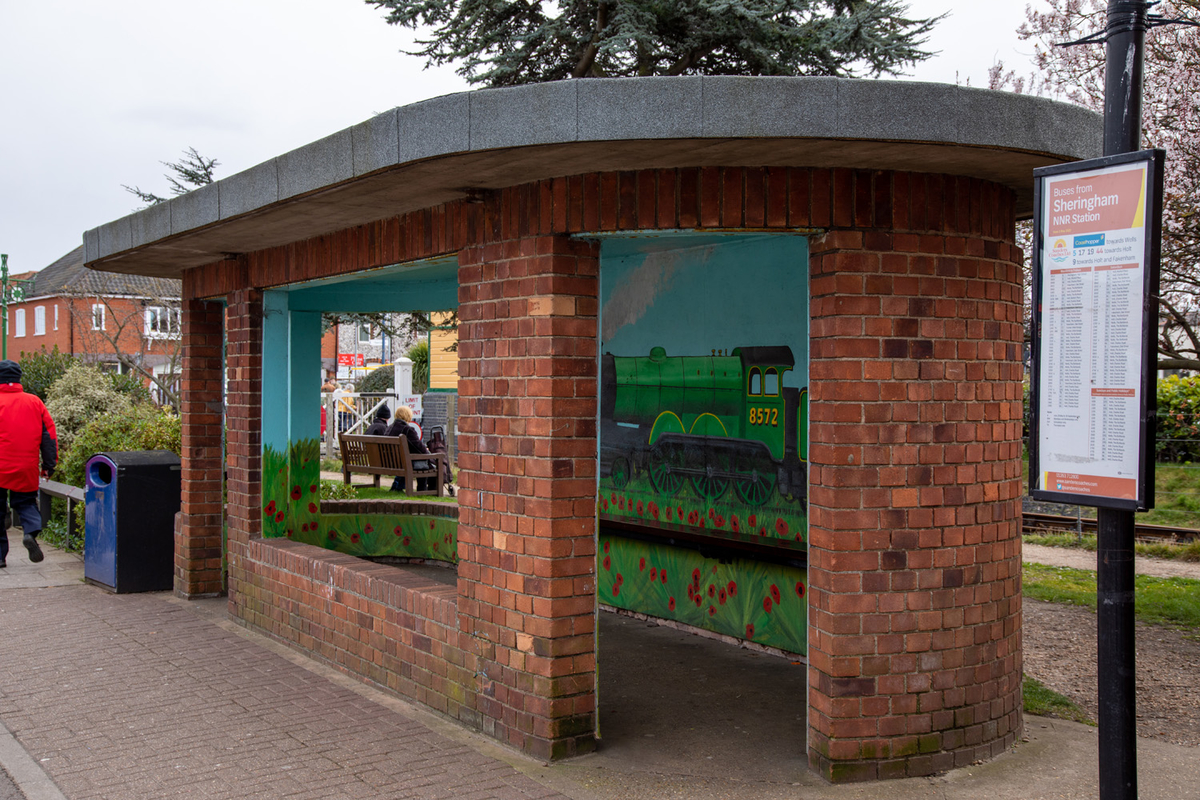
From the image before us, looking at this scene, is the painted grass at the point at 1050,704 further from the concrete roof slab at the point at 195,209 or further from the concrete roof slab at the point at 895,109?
the concrete roof slab at the point at 195,209

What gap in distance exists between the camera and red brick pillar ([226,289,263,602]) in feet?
23.8

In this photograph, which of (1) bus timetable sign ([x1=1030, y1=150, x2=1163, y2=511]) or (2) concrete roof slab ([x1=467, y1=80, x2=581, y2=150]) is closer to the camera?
(1) bus timetable sign ([x1=1030, y1=150, x2=1163, y2=511])

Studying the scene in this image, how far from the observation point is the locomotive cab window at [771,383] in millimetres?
6449

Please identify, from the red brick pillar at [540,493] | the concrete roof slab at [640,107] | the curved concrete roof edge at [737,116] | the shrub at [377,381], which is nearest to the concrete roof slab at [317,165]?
the curved concrete roof edge at [737,116]

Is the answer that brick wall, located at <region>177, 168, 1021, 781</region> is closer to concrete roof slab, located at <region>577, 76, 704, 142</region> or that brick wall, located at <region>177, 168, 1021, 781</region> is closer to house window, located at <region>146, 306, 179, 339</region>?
concrete roof slab, located at <region>577, 76, 704, 142</region>

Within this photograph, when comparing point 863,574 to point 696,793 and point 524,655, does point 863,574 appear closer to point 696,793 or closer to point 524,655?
point 696,793

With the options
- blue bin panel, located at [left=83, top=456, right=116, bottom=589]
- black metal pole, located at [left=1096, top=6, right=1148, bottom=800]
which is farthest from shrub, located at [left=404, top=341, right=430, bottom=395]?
black metal pole, located at [left=1096, top=6, right=1148, bottom=800]

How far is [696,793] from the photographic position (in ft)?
13.8

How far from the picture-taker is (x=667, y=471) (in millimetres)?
7422

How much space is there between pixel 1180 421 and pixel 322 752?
15.1 m

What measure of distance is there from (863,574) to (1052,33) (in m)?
10.4

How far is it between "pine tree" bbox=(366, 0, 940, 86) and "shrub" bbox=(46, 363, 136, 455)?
24.8 ft

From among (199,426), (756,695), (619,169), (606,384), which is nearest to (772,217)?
(619,169)

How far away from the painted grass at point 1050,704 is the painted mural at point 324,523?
5067mm
